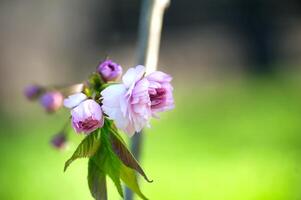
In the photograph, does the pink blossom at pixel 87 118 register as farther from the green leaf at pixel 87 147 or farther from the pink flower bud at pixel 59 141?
the pink flower bud at pixel 59 141

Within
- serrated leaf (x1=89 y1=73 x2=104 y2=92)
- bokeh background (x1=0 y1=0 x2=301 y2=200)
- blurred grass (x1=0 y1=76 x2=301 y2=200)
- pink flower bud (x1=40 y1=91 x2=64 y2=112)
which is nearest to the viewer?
serrated leaf (x1=89 y1=73 x2=104 y2=92)

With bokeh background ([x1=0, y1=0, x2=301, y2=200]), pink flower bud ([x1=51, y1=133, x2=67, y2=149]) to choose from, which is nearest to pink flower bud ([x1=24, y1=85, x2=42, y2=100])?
pink flower bud ([x1=51, y1=133, x2=67, y2=149])

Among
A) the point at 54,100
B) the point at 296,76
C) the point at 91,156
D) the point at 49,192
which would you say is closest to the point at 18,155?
the point at 49,192

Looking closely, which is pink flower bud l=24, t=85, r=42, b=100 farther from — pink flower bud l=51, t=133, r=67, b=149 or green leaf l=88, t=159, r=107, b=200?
green leaf l=88, t=159, r=107, b=200

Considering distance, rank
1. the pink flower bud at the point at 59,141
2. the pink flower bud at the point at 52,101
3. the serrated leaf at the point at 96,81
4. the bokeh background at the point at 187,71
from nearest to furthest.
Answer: the serrated leaf at the point at 96,81 < the pink flower bud at the point at 52,101 < the pink flower bud at the point at 59,141 < the bokeh background at the point at 187,71

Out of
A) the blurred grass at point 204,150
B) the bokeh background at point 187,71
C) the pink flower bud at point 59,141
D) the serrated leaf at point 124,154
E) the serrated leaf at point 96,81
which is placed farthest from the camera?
the bokeh background at point 187,71

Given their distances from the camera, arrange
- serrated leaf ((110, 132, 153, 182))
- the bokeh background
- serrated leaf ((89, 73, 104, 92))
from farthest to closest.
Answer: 1. the bokeh background
2. serrated leaf ((89, 73, 104, 92))
3. serrated leaf ((110, 132, 153, 182))

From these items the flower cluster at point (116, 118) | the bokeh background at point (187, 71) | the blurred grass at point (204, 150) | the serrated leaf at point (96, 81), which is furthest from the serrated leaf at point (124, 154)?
the bokeh background at point (187, 71)
